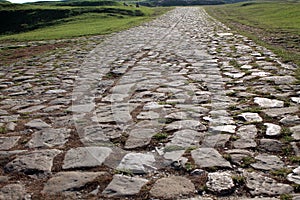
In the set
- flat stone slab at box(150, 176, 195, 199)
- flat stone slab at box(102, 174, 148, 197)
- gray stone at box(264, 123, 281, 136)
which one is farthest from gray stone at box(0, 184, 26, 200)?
gray stone at box(264, 123, 281, 136)

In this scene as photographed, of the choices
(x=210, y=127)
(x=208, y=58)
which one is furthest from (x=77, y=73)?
(x=210, y=127)

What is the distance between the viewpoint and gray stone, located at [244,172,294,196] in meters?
2.75

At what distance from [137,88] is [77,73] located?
7.46 ft

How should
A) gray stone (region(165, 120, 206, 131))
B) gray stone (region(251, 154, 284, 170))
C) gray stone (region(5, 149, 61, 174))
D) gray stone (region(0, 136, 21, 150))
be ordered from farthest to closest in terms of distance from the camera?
1. gray stone (region(165, 120, 206, 131))
2. gray stone (region(0, 136, 21, 150))
3. gray stone (region(5, 149, 61, 174))
4. gray stone (region(251, 154, 284, 170))

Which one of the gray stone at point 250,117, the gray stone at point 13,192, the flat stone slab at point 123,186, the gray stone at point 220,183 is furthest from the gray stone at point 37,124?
the gray stone at point 250,117

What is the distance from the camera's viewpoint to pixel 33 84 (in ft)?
22.8

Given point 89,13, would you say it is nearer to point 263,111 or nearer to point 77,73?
point 77,73

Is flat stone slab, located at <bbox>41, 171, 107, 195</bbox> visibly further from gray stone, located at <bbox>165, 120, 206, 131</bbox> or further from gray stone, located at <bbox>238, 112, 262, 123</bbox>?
gray stone, located at <bbox>238, 112, 262, 123</bbox>

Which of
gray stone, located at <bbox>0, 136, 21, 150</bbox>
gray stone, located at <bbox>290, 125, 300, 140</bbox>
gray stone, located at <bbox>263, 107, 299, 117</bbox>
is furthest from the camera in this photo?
gray stone, located at <bbox>263, 107, 299, 117</bbox>

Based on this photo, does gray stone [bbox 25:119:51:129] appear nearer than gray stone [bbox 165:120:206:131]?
No

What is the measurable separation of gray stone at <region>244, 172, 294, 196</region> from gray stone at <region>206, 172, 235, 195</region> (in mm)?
147

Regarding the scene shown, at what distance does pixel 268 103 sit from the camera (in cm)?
490

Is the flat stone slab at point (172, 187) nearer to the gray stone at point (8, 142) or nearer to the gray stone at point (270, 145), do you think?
the gray stone at point (270, 145)

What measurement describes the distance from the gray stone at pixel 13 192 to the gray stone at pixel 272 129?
251cm
